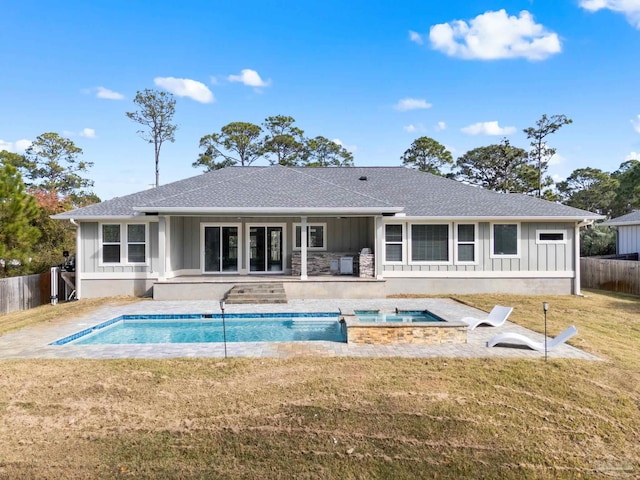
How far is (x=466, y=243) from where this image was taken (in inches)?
559

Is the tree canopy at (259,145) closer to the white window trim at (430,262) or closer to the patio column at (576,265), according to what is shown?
the white window trim at (430,262)

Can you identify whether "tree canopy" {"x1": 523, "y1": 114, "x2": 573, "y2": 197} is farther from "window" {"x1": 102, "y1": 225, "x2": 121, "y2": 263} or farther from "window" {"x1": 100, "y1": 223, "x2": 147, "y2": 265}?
"window" {"x1": 102, "y1": 225, "x2": 121, "y2": 263}

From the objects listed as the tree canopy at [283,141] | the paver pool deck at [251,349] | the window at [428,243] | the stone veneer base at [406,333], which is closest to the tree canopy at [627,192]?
the window at [428,243]

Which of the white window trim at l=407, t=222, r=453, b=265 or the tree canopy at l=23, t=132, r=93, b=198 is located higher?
the tree canopy at l=23, t=132, r=93, b=198

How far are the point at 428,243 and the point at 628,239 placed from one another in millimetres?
15756

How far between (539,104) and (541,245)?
2427 cm

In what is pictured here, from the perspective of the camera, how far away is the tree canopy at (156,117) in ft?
109

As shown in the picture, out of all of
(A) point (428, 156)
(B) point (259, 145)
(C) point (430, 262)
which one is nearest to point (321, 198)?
(C) point (430, 262)

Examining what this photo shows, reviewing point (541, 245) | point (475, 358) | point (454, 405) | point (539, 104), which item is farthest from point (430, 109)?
point (454, 405)

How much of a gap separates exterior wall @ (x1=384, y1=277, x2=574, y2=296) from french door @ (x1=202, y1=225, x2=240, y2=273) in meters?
6.47

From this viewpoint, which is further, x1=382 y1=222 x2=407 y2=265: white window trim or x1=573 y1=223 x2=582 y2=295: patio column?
x1=382 y1=222 x2=407 y2=265: white window trim

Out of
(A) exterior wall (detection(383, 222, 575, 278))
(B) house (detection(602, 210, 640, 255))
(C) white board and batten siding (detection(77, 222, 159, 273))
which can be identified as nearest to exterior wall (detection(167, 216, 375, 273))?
(C) white board and batten siding (detection(77, 222, 159, 273))

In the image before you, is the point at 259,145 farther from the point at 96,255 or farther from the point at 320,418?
the point at 320,418

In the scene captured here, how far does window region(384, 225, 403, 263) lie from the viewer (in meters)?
14.2
